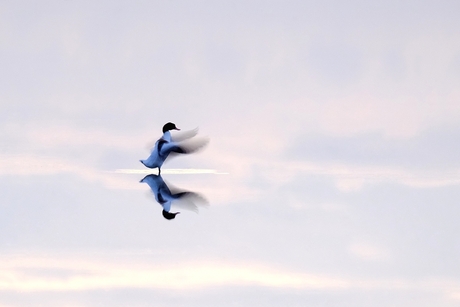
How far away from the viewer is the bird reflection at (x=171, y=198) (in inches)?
528

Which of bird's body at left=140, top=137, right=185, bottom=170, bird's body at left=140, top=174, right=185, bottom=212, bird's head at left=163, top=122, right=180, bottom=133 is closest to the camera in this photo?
bird's body at left=140, top=174, right=185, bottom=212

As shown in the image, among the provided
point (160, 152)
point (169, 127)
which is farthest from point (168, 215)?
point (169, 127)

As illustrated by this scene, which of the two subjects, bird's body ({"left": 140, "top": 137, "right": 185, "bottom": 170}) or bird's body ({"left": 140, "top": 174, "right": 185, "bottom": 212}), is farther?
bird's body ({"left": 140, "top": 137, "right": 185, "bottom": 170})


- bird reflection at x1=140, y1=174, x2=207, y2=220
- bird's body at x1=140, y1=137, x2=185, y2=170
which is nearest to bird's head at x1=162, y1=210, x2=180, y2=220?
bird reflection at x1=140, y1=174, x2=207, y2=220

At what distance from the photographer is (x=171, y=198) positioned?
46.1 ft

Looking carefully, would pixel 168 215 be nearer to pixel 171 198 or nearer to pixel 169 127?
pixel 171 198

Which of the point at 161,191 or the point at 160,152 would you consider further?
the point at 160,152

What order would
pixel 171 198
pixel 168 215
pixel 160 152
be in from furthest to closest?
pixel 160 152 < pixel 171 198 < pixel 168 215

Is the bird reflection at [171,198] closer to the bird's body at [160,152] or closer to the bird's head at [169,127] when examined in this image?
the bird's body at [160,152]

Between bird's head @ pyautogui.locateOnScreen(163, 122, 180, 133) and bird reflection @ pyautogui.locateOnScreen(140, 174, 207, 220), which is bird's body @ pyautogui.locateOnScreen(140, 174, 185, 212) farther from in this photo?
bird's head @ pyautogui.locateOnScreen(163, 122, 180, 133)

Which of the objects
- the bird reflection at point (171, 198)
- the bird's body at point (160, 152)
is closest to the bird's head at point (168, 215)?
the bird reflection at point (171, 198)

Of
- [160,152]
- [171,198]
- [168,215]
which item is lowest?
[168,215]

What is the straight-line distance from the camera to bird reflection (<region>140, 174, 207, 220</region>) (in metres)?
13.4

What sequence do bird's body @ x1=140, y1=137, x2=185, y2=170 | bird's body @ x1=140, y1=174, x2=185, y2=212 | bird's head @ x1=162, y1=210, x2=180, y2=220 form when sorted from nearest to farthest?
1. bird's head @ x1=162, y1=210, x2=180, y2=220
2. bird's body @ x1=140, y1=174, x2=185, y2=212
3. bird's body @ x1=140, y1=137, x2=185, y2=170
